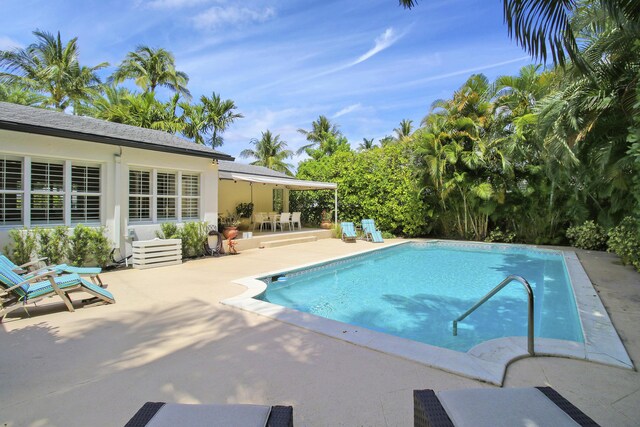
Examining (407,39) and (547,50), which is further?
(407,39)

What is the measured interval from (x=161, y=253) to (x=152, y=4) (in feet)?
34.1

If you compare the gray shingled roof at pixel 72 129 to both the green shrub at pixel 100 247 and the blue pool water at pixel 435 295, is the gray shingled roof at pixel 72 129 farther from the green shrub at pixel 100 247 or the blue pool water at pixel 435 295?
the blue pool water at pixel 435 295

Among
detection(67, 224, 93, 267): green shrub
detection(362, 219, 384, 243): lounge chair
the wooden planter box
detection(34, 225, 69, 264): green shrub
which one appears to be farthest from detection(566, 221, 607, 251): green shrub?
detection(34, 225, 69, 264): green shrub

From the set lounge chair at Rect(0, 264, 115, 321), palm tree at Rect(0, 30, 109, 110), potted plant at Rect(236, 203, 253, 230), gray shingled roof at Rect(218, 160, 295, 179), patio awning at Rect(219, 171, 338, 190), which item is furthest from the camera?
palm tree at Rect(0, 30, 109, 110)

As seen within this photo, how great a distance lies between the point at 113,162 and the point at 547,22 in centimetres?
1123

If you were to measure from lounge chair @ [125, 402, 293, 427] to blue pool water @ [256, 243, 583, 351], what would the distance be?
466 centimetres

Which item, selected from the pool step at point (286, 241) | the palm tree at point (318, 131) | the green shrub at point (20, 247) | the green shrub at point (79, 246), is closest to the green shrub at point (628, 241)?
the pool step at point (286, 241)

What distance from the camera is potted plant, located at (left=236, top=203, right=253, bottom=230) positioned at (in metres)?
20.4

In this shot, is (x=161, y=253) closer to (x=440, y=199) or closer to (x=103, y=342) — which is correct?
(x=103, y=342)

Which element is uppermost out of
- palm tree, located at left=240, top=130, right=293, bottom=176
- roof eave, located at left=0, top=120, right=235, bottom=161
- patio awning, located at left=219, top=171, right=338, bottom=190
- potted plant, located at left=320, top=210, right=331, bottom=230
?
palm tree, located at left=240, top=130, right=293, bottom=176

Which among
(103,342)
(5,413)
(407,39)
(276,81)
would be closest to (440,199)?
(407,39)

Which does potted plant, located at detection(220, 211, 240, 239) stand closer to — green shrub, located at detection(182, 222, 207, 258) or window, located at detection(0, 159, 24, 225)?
green shrub, located at detection(182, 222, 207, 258)

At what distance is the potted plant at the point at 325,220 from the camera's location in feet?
68.9

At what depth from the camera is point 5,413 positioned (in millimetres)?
3164
